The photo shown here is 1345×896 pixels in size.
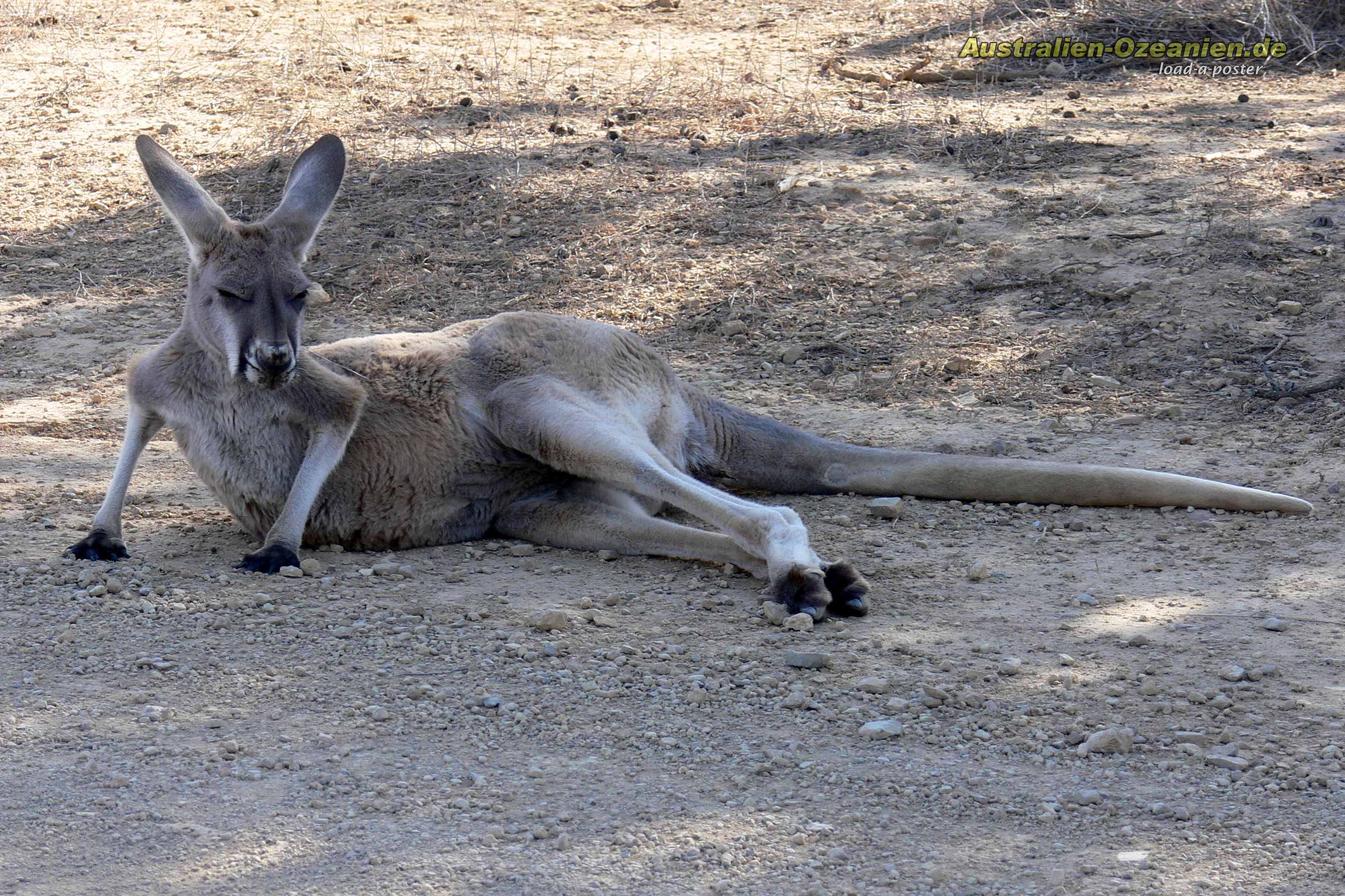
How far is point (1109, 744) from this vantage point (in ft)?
9.71

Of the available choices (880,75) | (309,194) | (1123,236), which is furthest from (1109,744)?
(880,75)

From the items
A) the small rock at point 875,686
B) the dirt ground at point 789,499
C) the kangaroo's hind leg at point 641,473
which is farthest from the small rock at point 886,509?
the small rock at point 875,686

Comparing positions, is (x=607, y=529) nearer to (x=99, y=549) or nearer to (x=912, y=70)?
(x=99, y=549)

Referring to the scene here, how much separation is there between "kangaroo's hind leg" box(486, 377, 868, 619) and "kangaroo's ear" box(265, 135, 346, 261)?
28.8 inches

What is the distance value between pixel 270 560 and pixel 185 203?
1.04 meters

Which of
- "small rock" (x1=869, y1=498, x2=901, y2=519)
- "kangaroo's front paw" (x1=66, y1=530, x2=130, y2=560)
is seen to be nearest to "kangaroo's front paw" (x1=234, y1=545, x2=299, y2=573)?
"kangaroo's front paw" (x1=66, y1=530, x2=130, y2=560)

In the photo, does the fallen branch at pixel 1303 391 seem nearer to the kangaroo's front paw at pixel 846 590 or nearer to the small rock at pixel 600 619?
the kangaroo's front paw at pixel 846 590

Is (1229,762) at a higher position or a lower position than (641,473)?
lower

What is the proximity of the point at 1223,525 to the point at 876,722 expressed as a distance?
173 centimetres

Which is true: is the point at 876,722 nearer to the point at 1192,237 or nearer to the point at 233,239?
the point at 233,239

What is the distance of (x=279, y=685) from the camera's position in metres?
3.28

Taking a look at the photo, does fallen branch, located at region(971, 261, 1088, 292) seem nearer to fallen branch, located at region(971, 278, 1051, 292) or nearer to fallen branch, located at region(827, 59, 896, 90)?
fallen branch, located at region(971, 278, 1051, 292)

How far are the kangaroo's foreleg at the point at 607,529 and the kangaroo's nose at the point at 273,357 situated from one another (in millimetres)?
881

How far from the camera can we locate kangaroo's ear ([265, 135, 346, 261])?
13.5 feet
